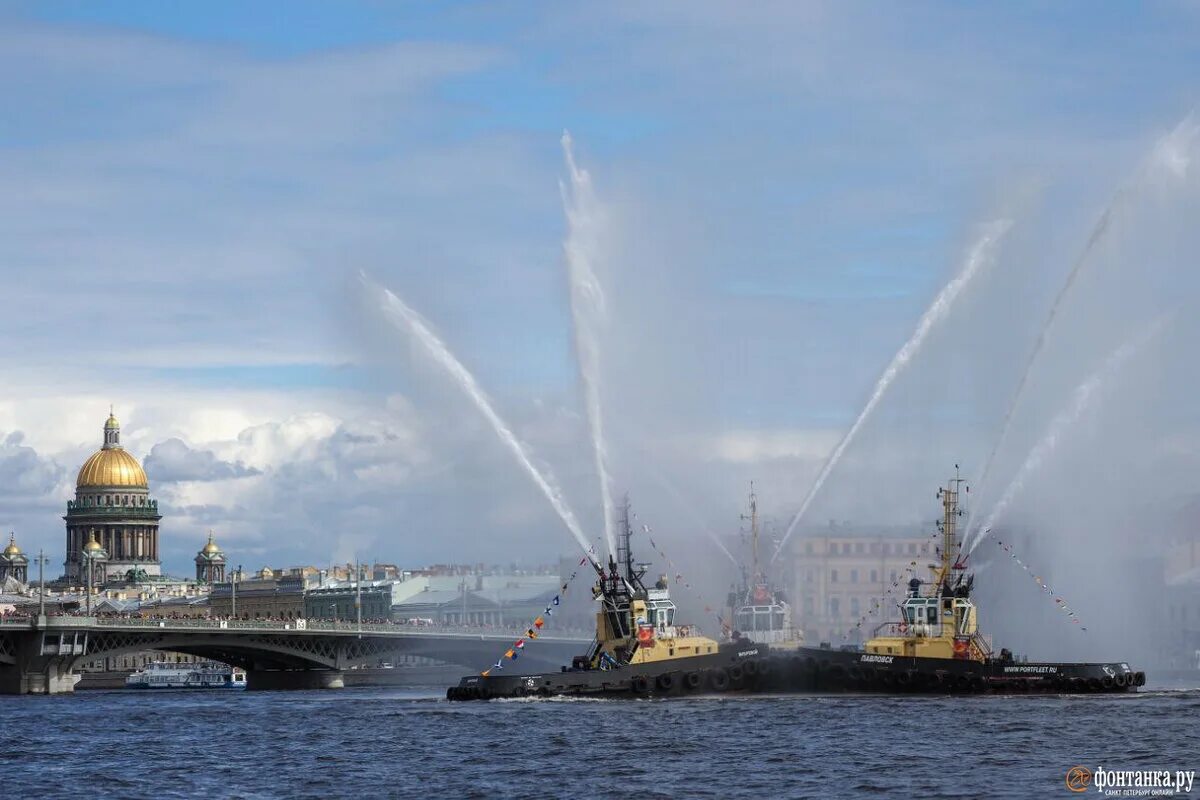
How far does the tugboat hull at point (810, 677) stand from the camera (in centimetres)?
8038

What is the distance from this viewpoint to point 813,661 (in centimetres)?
8506

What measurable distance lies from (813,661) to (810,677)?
0.77 metres

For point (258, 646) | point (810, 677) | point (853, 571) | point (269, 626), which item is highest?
point (853, 571)

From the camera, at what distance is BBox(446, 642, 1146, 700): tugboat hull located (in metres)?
80.4

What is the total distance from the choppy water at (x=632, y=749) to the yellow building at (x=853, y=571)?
6037cm

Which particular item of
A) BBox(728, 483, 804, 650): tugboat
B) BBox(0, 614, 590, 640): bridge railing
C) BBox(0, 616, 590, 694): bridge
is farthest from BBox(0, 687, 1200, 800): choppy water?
BBox(0, 614, 590, 640): bridge railing

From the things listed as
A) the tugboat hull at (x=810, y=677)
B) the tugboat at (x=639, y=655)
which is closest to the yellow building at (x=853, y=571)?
the tugboat hull at (x=810, y=677)

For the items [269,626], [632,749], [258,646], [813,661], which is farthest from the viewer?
[269,626]

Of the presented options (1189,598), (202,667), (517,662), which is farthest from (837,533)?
(202,667)

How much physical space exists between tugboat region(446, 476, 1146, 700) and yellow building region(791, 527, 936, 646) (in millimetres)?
57694

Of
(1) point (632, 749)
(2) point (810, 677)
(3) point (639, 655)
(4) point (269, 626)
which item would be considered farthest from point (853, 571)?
(1) point (632, 749)

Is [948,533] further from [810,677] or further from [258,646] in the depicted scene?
[258,646]

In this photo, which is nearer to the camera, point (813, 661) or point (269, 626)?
point (813, 661)

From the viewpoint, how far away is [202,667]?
19538 cm
